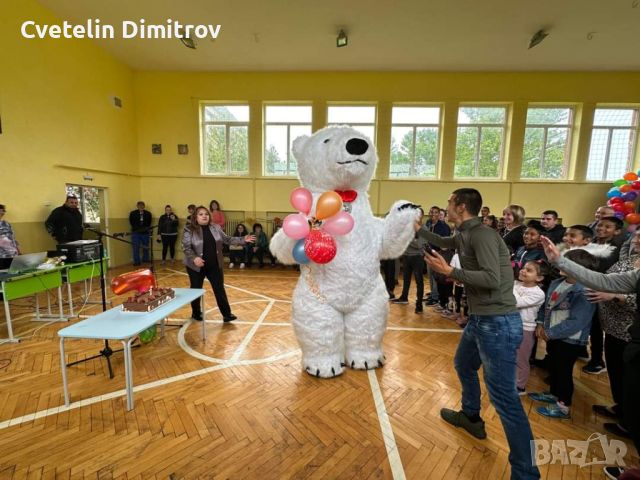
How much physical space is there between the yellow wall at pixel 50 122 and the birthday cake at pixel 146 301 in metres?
4.88

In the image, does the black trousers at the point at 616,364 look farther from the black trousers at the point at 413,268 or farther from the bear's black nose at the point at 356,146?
the black trousers at the point at 413,268

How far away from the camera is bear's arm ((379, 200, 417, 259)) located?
2635 mm

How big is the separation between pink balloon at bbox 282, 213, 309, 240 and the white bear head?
0.46 metres

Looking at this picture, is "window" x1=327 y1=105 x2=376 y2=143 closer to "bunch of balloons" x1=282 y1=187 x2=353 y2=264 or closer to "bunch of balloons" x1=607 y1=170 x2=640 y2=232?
"bunch of balloons" x1=607 y1=170 x2=640 y2=232

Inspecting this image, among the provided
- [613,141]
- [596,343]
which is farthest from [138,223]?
[613,141]

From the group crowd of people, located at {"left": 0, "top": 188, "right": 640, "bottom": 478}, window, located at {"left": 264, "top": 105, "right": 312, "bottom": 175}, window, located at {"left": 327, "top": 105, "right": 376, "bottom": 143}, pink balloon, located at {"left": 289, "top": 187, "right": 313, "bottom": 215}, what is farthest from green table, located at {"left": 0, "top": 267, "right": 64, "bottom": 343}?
window, located at {"left": 327, "top": 105, "right": 376, "bottom": 143}

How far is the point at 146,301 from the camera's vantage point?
2.85 m

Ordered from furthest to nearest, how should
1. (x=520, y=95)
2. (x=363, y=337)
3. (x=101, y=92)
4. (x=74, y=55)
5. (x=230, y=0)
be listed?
(x=520, y=95), (x=101, y=92), (x=74, y=55), (x=230, y=0), (x=363, y=337)

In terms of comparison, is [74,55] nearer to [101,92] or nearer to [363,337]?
[101,92]

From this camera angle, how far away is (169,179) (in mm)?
9430

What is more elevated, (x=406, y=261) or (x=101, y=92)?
(x=101, y=92)

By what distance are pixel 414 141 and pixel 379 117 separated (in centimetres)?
126

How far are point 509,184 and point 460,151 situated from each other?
1.66 m

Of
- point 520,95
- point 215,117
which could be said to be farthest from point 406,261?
point 215,117
